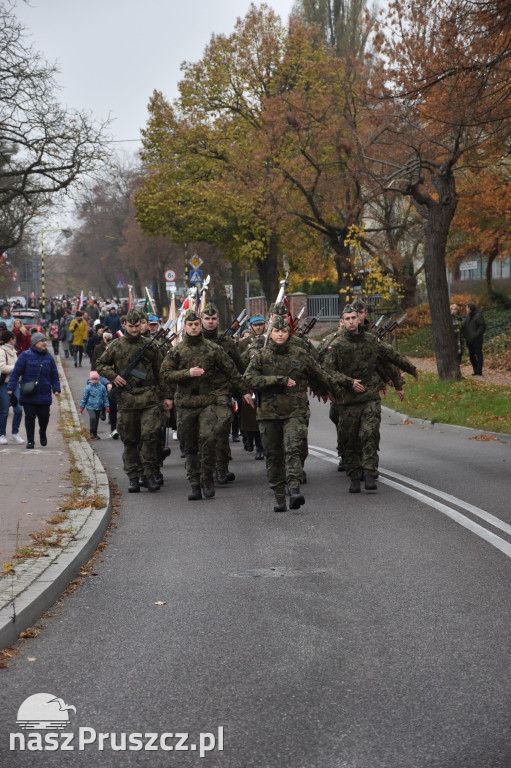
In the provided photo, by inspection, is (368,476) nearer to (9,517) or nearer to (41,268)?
(9,517)

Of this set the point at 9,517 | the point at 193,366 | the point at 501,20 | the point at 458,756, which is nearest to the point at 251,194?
the point at 501,20

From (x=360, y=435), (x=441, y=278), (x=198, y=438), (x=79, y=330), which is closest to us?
(x=360, y=435)

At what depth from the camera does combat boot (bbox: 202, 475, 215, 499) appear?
38.3 ft

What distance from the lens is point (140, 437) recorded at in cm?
1241

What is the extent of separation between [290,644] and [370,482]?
5.83 metres

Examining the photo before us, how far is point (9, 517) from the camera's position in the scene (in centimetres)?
969

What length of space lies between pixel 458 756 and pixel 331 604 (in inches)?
96.5

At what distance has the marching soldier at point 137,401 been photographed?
481 inches

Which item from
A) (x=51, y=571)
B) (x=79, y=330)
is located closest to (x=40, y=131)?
(x=79, y=330)

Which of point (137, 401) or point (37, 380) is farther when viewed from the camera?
point (37, 380)

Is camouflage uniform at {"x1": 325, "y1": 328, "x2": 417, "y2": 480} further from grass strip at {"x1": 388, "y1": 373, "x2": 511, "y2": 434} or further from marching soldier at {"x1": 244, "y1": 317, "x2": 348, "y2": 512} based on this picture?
grass strip at {"x1": 388, "y1": 373, "x2": 511, "y2": 434}

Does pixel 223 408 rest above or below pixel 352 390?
below

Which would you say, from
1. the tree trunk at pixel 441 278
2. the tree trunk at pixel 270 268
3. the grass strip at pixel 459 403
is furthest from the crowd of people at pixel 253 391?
the tree trunk at pixel 270 268

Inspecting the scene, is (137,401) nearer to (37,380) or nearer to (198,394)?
(198,394)
